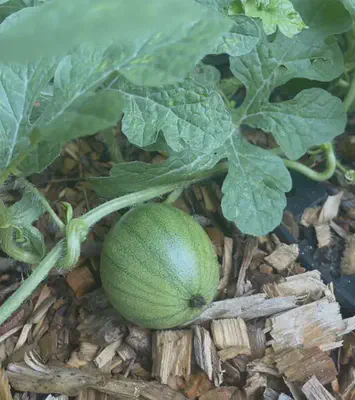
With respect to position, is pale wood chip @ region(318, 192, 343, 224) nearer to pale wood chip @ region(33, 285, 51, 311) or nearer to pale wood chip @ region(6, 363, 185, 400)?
pale wood chip @ region(6, 363, 185, 400)

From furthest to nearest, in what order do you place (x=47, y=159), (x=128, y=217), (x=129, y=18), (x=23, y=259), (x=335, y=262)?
(x=335, y=262), (x=128, y=217), (x=23, y=259), (x=47, y=159), (x=129, y=18)

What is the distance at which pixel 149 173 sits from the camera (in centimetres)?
156

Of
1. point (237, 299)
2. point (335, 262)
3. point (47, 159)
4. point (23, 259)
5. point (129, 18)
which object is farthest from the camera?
point (335, 262)

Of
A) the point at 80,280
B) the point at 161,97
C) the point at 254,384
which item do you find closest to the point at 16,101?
the point at 161,97

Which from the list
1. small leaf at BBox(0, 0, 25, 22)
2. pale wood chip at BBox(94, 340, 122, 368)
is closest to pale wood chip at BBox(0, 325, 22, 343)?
pale wood chip at BBox(94, 340, 122, 368)

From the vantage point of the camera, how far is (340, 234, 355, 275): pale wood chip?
6.06 feet

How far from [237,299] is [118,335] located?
14.8 inches

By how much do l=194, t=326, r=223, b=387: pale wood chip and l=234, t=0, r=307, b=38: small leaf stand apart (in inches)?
34.6

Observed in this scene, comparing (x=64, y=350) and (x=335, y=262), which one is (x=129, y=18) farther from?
(x=335, y=262)

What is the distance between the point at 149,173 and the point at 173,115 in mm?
207

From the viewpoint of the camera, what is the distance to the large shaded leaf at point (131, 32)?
23.5 inches

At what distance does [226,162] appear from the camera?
1.83 m

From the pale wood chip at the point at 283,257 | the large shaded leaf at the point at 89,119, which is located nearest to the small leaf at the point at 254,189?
the pale wood chip at the point at 283,257

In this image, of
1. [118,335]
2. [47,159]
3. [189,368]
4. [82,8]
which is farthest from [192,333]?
[82,8]
